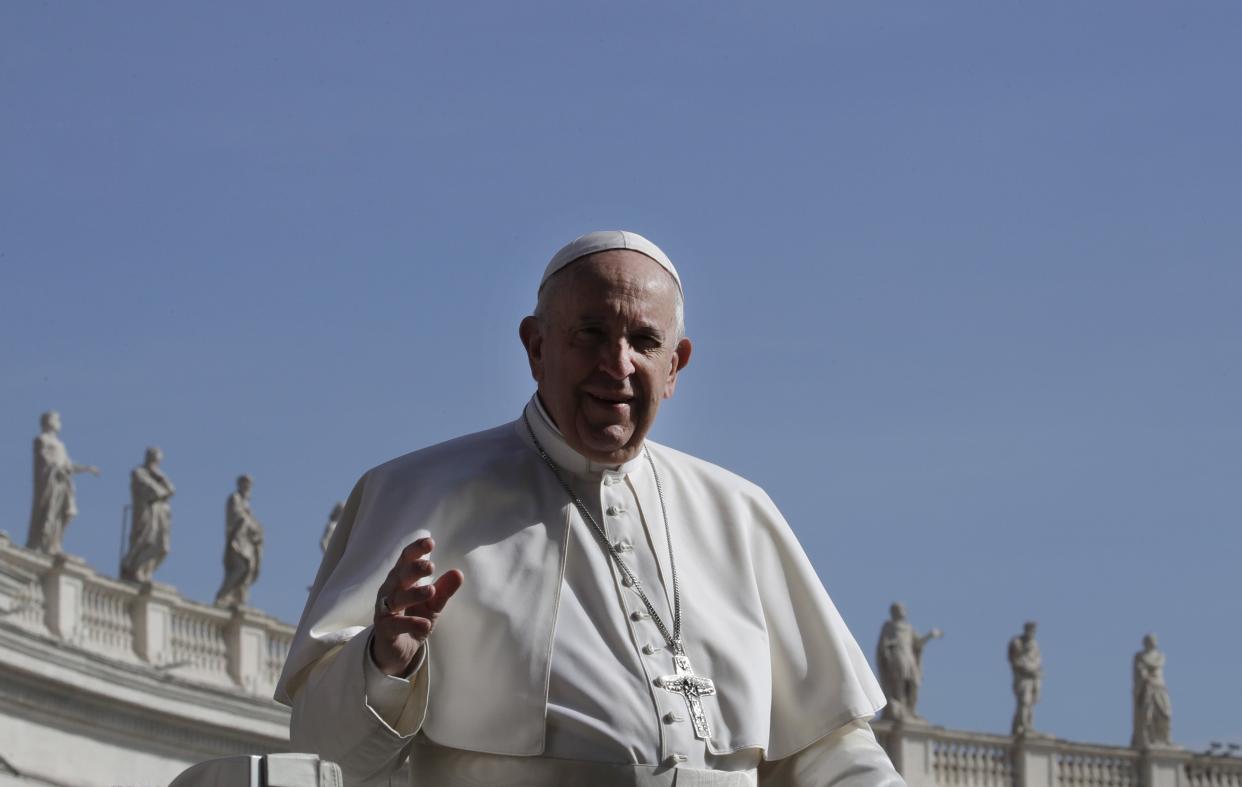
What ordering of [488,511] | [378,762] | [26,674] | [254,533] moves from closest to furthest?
[378,762] → [488,511] → [26,674] → [254,533]

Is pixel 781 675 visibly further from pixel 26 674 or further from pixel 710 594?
pixel 26 674

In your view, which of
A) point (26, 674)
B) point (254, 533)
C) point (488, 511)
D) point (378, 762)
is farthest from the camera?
point (254, 533)

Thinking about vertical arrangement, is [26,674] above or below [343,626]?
above

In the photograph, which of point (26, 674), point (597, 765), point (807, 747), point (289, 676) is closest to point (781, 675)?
point (807, 747)

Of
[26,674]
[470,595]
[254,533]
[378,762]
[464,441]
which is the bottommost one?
[378,762]

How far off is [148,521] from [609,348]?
85.7 feet

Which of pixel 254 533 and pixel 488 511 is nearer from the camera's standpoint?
pixel 488 511

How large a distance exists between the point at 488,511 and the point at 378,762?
0.72 m

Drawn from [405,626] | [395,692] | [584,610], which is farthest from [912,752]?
[405,626]

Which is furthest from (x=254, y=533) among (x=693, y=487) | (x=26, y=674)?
(x=693, y=487)

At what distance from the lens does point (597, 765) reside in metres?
5.64

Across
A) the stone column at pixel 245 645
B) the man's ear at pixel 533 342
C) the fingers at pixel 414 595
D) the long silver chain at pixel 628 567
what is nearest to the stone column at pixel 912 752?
the stone column at pixel 245 645

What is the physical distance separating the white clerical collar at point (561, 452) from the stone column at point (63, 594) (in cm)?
2286

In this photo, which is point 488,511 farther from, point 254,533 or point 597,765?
point 254,533
